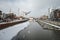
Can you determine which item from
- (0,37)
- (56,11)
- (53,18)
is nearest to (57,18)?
(53,18)

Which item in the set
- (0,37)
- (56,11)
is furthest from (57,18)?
(0,37)

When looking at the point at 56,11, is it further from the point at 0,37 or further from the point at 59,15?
the point at 0,37

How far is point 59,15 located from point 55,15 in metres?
2.89

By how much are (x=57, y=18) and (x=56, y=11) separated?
6.27m

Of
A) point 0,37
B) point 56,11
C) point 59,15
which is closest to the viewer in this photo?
point 0,37

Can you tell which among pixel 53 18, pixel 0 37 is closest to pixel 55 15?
pixel 53 18

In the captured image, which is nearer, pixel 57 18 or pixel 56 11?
pixel 57 18

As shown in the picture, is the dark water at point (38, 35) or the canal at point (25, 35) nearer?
the canal at point (25, 35)

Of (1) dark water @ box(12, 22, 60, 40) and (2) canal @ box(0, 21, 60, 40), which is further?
(1) dark water @ box(12, 22, 60, 40)

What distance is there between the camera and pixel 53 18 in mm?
53281

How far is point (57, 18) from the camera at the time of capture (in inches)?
2046

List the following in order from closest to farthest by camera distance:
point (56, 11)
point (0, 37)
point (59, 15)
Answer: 1. point (0, 37)
2. point (59, 15)
3. point (56, 11)

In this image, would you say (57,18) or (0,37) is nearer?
(0,37)

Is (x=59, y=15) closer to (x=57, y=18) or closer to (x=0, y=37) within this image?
(x=57, y=18)
